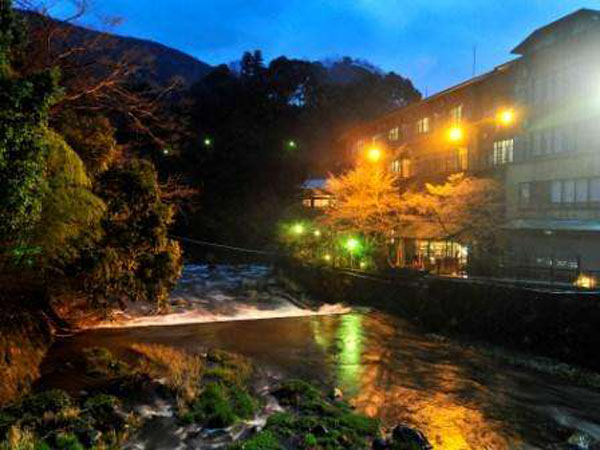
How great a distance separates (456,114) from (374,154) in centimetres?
899

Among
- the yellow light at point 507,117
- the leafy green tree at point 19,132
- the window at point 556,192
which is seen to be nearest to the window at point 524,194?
the window at point 556,192

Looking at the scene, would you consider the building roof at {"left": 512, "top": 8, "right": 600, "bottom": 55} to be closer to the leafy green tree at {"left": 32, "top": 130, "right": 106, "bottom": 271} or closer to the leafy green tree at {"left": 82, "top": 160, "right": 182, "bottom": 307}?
the leafy green tree at {"left": 82, "top": 160, "right": 182, "bottom": 307}

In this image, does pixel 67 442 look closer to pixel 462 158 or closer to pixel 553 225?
pixel 553 225

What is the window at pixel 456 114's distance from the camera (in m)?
39.9

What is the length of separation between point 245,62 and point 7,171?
67.9m

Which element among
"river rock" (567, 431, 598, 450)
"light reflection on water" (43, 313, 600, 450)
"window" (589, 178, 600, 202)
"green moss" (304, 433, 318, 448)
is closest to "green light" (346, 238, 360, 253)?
"light reflection on water" (43, 313, 600, 450)

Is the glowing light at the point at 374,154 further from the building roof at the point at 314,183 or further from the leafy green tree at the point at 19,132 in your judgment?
the leafy green tree at the point at 19,132

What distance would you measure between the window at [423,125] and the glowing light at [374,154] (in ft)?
14.6

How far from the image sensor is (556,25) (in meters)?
29.3

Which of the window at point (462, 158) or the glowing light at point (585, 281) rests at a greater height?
the window at point (462, 158)

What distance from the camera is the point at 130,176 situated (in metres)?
17.0

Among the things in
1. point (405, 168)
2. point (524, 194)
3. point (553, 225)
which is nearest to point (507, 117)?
point (524, 194)

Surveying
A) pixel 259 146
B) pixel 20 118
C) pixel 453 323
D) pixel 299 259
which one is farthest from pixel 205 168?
pixel 20 118

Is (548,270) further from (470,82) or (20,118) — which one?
Result: (20,118)
